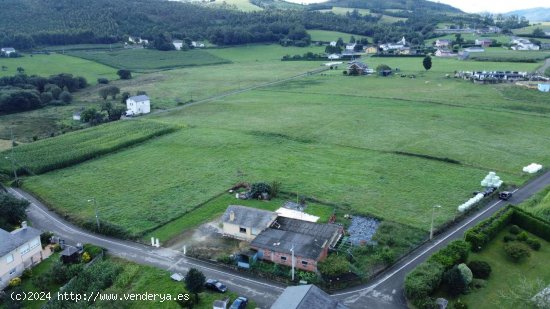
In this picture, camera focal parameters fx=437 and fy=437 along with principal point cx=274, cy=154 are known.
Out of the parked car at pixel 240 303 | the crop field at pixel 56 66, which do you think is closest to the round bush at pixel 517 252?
the parked car at pixel 240 303

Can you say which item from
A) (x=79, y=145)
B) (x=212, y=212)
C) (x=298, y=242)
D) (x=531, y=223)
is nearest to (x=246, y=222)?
(x=298, y=242)

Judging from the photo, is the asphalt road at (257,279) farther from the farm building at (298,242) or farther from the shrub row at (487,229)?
the farm building at (298,242)

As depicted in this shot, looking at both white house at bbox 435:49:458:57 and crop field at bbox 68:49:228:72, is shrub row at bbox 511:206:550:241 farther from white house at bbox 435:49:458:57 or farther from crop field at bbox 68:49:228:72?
crop field at bbox 68:49:228:72

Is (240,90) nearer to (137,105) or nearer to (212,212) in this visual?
(137,105)

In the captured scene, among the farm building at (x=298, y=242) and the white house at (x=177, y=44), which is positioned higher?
the white house at (x=177, y=44)

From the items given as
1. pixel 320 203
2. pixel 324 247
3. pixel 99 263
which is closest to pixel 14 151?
pixel 99 263
